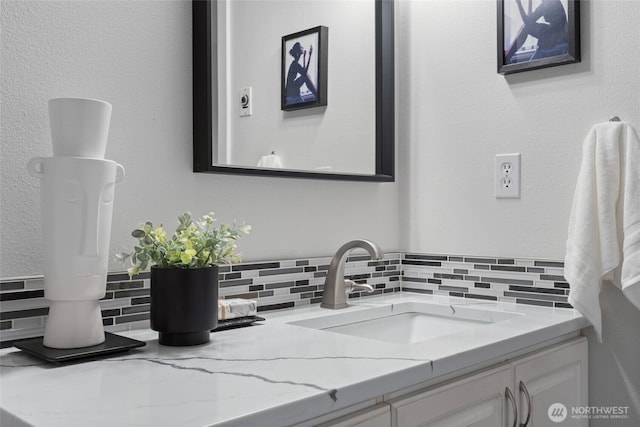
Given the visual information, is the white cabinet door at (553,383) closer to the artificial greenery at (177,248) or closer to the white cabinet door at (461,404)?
the white cabinet door at (461,404)

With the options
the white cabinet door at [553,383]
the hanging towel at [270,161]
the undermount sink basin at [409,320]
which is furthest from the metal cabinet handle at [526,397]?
the hanging towel at [270,161]

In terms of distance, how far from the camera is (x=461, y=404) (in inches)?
40.0

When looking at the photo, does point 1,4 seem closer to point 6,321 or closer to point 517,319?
point 6,321

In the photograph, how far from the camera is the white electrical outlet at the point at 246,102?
135 cm

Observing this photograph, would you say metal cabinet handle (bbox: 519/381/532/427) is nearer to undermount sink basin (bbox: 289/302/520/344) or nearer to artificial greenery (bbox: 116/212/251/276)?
undermount sink basin (bbox: 289/302/520/344)

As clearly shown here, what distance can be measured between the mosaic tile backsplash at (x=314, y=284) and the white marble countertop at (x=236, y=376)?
0.06 m

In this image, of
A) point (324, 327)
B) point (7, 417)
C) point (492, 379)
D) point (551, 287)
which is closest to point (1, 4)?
point (7, 417)

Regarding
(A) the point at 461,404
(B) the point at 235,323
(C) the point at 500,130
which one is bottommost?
(A) the point at 461,404

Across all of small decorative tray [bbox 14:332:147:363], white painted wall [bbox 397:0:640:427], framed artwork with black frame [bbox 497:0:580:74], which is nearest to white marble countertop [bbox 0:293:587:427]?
small decorative tray [bbox 14:332:147:363]

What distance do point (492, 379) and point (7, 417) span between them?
0.79 meters

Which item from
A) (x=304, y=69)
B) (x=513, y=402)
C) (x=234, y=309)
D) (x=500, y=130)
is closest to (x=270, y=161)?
(x=304, y=69)

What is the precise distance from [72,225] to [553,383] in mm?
1011

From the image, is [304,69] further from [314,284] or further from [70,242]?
[70,242]

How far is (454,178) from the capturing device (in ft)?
5.54
